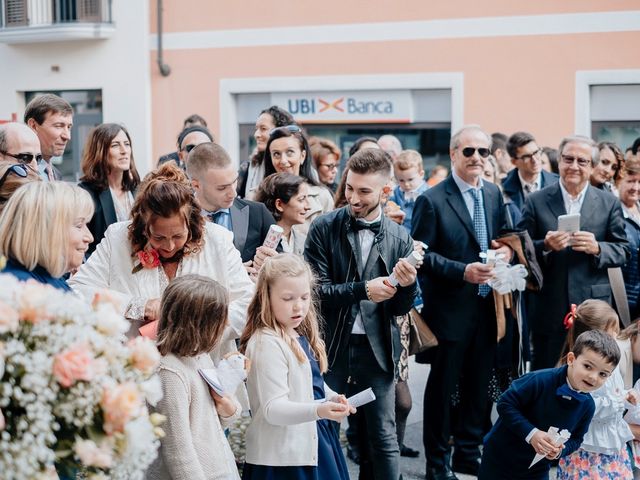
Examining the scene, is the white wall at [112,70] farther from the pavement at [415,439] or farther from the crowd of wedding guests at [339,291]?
the crowd of wedding guests at [339,291]

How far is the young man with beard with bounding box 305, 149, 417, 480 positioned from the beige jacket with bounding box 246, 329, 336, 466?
99 cm

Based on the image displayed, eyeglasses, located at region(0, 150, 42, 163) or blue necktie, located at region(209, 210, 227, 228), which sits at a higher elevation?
eyeglasses, located at region(0, 150, 42, 163)

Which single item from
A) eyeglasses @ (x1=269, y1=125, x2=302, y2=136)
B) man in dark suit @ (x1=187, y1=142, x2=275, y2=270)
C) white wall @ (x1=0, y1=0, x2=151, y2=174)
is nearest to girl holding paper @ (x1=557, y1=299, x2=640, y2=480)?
man in dark suit @ (x1=187, y1=142, x2=275, y2=270)

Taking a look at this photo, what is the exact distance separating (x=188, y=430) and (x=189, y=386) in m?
0.18

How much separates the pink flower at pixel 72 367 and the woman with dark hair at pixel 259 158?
13.6 feet

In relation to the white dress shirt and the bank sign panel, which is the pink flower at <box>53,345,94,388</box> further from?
the bank sign panel

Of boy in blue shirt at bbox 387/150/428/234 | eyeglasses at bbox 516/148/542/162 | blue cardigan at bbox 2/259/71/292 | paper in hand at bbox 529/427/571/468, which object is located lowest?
paper in hand at bbox 529/427/571/468

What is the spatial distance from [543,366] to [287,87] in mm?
10577

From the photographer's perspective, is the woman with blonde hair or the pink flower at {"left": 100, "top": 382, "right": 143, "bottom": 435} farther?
the woman with blonde hair

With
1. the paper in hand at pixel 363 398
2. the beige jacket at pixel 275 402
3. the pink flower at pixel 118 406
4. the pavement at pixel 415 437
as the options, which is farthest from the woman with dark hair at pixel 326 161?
the pink flower at pixel 118 406

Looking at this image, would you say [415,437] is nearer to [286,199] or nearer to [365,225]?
[286,199]

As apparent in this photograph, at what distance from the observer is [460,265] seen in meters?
5.95

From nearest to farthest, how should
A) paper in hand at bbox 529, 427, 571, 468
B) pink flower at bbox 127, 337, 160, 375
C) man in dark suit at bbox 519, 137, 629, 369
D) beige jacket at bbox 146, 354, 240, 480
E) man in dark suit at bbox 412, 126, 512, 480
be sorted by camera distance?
1. pink flower at bbox 127, 337, 160, 375
2. beige jacket at bbox 146, 354, 240, 480
3. paper in hand at bbox 529, 427, 571, 468
4. man in dark suit at bbox 412, 126, 512, 480
5. man in dark suit at bbox 519, 137, 629, 369

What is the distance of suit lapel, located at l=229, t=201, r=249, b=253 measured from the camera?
17.7 ft
